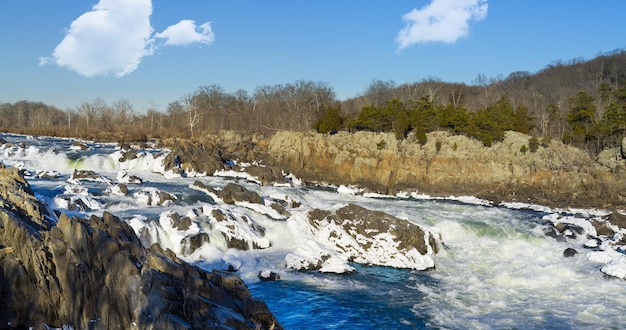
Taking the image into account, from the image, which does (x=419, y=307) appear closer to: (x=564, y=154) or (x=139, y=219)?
(x=139, y=219)

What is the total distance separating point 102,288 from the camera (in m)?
9.49

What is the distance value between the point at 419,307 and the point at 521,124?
1579 inches

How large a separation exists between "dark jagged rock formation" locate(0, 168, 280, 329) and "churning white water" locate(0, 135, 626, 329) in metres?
4.62

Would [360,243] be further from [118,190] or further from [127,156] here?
[127,156]

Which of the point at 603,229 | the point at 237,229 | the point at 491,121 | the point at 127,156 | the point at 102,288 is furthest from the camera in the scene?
the point at 491,121

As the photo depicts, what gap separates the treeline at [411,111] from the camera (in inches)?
1882

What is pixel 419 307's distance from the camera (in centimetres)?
1580

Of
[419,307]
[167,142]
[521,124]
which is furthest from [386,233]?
[167,142]

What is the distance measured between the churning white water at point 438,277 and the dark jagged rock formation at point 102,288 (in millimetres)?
4618

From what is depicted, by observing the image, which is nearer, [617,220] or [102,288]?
[102,288]

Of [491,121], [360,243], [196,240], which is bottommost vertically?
[360,243]

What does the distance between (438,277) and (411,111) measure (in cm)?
3424

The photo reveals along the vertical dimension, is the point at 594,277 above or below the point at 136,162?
below

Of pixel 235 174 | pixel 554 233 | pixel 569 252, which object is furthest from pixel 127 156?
pixel 569 252
